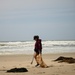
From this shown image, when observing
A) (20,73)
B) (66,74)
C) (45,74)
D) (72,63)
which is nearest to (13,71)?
(20,73)

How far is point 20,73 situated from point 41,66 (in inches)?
110

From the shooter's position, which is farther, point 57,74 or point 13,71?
point 13,71

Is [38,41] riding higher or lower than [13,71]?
higher

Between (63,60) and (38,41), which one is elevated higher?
(38,41)

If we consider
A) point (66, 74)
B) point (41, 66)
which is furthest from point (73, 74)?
point (41, 66)

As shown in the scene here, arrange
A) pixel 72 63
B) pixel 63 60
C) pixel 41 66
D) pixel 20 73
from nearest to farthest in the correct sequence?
pixel 20 73
pixel 41 66
pixel 72 63
pixel 63 60

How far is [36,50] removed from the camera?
1499 centimetres

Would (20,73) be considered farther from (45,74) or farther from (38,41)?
(38,41)

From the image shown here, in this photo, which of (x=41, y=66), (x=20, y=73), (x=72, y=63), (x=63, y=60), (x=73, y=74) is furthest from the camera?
(x=63, y=60)

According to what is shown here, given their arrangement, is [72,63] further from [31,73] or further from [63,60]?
[31,73]

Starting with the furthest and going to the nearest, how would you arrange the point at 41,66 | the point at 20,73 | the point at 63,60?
the point at 63,60 < the point at 41,66 < the point at 20,73

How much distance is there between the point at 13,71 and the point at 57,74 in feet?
7.03

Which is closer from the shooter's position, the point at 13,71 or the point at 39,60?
the point at 13,71

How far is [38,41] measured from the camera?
1493 cm
